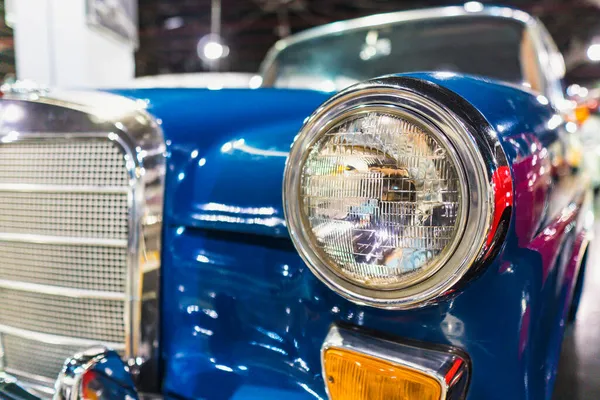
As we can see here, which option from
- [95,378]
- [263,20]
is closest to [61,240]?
[95,378]

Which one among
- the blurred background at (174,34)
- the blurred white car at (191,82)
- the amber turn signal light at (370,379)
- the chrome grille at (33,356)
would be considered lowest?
the chrome grille at (33,356)

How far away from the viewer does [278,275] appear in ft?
3.12

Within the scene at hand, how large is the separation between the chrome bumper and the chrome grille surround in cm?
18

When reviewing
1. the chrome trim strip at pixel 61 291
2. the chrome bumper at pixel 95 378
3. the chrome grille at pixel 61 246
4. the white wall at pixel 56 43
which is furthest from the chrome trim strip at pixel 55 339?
the white wall at pixel 56 43

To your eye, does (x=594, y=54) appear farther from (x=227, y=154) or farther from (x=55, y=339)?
(x=55, y=339)

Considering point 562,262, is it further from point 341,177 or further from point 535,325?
point 341,177

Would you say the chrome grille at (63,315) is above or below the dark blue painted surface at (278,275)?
below

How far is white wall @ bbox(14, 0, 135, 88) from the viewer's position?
3.31 meters

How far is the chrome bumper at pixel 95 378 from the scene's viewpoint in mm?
858


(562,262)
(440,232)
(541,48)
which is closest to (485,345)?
(440,232)

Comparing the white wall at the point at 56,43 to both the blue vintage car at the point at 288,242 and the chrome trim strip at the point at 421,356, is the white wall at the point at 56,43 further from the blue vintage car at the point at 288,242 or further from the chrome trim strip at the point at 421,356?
the chrome trim strip at the point at 421,356

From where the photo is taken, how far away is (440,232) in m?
0.73

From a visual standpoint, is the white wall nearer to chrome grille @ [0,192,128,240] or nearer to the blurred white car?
the blurred white car

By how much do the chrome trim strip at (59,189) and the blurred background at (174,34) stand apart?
0.90m
